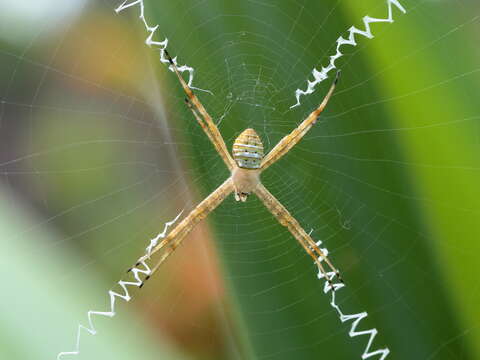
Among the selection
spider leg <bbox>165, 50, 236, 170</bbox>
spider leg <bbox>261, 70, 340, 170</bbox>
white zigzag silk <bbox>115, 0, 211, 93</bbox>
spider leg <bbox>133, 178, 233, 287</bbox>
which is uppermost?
white zigzag silk <bbox>115, 0, 211, 93</bbox>

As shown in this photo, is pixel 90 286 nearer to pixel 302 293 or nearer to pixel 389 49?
pixel 302 293

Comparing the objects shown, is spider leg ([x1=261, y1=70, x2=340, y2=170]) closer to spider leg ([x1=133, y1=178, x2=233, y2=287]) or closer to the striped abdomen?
the striped abdomen

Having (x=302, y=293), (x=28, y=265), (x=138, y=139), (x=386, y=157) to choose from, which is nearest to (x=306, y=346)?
(x=302, y=293)

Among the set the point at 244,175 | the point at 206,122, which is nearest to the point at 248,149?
the point at 206,122

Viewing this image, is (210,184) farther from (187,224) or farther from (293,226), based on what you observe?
(293,226)

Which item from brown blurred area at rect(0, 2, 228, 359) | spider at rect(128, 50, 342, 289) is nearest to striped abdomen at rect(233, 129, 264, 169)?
spider at rect(128, 50, 342, 289)

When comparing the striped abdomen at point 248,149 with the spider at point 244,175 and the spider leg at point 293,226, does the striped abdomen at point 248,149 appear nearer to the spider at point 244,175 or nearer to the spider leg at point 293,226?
the spider at point 244,175
